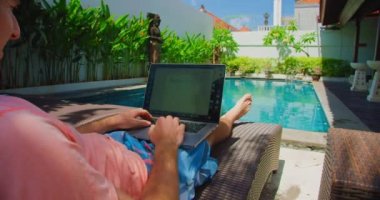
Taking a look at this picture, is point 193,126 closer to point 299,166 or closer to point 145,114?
point 145,114

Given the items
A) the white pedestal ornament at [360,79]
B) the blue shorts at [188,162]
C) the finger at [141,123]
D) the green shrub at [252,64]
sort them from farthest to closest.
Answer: the green shrub at [252,64]
the white pedestal ornament at [360,79]
the finger at [141,123]
the blue shorts at [188,162]

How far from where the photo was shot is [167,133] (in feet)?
3.58

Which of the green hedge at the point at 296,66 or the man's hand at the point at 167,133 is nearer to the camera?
the man's hand at the point at 167,133

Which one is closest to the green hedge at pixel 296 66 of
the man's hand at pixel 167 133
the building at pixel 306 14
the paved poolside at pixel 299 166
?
the paved poolside at pixel 299 166

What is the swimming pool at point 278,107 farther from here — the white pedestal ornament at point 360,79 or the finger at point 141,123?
the finger at point 141,123

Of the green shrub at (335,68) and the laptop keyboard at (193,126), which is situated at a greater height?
the green shrub at (335,68)

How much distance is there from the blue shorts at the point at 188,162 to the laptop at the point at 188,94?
84 millimetres

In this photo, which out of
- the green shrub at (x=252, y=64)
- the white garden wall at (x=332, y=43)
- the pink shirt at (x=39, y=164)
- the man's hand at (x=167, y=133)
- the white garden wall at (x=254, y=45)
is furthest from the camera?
the white garden wall at (x=254, y=45)

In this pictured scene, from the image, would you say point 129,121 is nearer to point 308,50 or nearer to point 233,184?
point 233,184

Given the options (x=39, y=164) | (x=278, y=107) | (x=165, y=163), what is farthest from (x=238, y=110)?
(x=278, y=107)

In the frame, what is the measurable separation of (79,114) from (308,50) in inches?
583

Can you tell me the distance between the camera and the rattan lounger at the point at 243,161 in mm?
1265

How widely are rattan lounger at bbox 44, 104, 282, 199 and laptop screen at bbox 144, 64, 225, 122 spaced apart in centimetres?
23

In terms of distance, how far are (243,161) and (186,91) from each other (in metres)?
0.46
